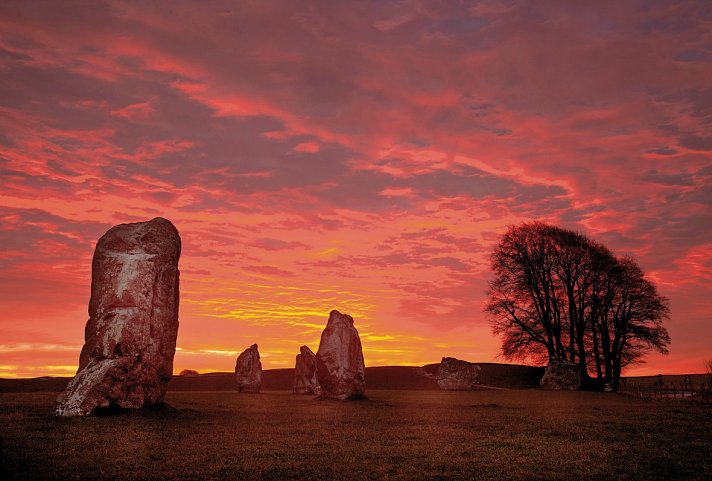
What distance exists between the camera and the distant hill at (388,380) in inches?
1864

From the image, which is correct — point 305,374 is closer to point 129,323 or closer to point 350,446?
point 129,323

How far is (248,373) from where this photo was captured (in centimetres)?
3800

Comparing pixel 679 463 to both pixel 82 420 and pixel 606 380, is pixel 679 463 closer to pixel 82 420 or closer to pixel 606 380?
pixel 82 420

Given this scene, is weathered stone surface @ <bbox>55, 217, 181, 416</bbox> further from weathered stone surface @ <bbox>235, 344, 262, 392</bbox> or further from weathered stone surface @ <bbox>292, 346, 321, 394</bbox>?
weathered stone surface @ <bbox>292, 346, 321, 394</bbox>

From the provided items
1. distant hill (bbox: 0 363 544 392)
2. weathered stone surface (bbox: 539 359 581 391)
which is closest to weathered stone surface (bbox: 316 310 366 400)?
distant hill (bbox: 0 363 544 392)

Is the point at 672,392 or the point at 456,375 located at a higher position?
the point at 456,375

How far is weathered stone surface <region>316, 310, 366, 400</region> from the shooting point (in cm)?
2986

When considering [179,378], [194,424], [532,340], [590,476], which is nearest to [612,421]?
[590,476]

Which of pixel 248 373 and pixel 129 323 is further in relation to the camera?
pixel 248 373

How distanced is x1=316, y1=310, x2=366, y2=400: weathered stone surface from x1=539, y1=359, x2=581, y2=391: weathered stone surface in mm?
19519

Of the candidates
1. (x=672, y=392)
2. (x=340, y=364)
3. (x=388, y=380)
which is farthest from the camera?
(x=388, y=380)

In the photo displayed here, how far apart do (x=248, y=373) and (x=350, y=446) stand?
25853 millimetres

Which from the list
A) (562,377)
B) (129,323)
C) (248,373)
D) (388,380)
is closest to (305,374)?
(248,373)

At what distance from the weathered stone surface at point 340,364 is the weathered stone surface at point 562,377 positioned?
19519mm
